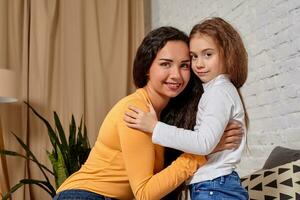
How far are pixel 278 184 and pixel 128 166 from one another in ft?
2.11

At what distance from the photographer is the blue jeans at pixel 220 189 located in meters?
1.21

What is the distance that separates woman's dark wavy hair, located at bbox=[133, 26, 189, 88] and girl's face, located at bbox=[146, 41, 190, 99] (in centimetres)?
2

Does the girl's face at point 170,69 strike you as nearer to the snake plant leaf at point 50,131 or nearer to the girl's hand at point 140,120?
the girl's hand at point 140,120

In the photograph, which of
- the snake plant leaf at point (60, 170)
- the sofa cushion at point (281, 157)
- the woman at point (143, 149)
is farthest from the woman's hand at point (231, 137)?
the snake plant leaf at point (60, 170)

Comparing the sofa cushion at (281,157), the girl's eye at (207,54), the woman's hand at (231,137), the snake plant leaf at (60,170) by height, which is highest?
the girl's eye at (207,54)

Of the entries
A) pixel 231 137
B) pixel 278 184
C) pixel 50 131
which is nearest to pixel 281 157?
pixel 278 184

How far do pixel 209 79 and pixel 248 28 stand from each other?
3.71ft

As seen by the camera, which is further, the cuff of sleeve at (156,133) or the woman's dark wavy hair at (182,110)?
the woman's dark wavy hair at (182,110)

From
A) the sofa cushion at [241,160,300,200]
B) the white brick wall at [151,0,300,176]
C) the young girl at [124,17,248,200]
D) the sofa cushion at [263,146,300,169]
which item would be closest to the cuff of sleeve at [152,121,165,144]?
the young girl at [124,17,248,200]

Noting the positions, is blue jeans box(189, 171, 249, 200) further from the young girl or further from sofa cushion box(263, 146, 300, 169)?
sofa cushion box(263, 146, 300, 169)

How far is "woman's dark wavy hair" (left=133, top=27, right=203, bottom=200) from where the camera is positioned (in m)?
1.38

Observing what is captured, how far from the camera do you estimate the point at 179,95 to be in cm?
151

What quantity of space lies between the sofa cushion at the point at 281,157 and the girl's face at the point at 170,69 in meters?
0.65

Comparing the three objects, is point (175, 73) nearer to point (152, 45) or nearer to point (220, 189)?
point (152, 45)
